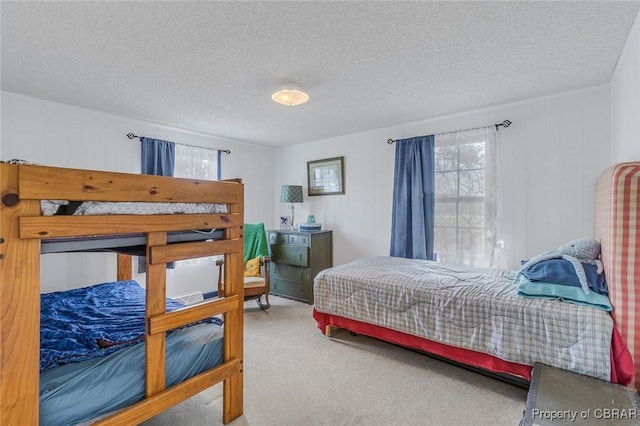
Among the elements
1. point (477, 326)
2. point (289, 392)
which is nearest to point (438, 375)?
point (477, 326)

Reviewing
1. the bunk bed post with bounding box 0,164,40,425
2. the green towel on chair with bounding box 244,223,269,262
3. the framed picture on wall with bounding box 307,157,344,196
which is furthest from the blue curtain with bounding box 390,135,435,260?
the bunk bed post with bounding box 0,164,40,425

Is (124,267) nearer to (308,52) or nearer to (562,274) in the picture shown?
(308,52)

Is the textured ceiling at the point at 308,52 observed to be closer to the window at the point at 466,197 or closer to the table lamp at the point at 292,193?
the window at the point at 466,197

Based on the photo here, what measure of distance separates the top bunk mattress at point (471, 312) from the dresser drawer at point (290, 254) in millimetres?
1139

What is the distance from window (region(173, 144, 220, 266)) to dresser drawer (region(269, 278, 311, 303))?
1.01 metres

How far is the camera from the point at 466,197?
11.5 feet

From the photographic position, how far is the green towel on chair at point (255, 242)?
13.5 feet

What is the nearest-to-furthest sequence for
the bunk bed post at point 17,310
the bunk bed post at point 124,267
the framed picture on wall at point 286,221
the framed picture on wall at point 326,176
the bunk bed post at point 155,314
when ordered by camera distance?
1. the bunk bed post at point 17,310
2. the bunk bed post at point 155,314
3. the bunk bed post at point 124,267
4. the framed picture on wall at point 326,176
5. the framed picture on wall at point 286,221

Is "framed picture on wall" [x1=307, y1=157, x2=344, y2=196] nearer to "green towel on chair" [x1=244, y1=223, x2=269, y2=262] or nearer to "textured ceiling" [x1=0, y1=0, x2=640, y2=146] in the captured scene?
"green towel on chair" [x1=244, y1=223, x2=269, y2=262]

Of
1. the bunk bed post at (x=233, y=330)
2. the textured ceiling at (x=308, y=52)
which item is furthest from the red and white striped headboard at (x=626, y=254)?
the bunk bed post at (x=233, y=330)

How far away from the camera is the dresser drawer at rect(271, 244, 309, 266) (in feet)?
13.7

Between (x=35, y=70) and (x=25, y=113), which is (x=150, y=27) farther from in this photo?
(x=25, y=113)

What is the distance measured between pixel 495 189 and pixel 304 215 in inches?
111

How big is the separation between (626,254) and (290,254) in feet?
11.2
